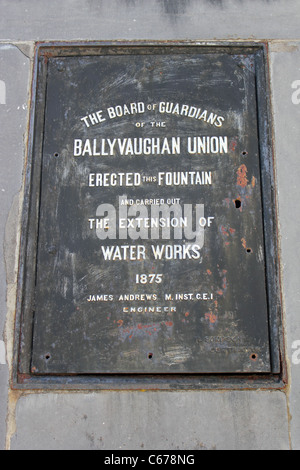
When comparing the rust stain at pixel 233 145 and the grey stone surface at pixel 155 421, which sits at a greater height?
the rust stain at pixel 233 145

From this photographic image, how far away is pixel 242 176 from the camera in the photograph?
9.25 feet

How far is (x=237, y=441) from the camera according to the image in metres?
2.50

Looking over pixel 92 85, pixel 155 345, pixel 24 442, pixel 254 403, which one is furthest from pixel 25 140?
pixel 254 403

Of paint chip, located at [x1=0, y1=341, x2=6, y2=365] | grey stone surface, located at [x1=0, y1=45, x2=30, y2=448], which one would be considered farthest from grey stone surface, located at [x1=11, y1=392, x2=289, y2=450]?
grey stone surface, located at [x1=0, y1=45, x2=30, y2=448]

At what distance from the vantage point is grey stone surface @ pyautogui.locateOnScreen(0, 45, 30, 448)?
2801 mm

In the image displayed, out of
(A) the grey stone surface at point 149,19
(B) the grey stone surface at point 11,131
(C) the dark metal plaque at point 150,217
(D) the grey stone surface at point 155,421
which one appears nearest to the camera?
(D) the grey stone surface at point 155,421

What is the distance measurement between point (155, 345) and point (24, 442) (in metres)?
0.83

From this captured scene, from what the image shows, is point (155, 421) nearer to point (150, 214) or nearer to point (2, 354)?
point (2, 354)

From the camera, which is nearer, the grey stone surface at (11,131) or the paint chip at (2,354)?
the paint chip at (2,354)

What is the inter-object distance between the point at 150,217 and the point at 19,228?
29.5 inches

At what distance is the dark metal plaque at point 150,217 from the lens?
2617mm

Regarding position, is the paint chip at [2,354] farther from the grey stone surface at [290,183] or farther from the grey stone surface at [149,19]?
the grey stone surface at [149,19]

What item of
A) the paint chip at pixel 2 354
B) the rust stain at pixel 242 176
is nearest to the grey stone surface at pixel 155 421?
the paint chip at pixel 2 354

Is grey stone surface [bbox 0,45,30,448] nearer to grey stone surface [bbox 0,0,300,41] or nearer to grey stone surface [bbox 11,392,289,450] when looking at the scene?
grey stone surface [bbox 0,0,300,41]
